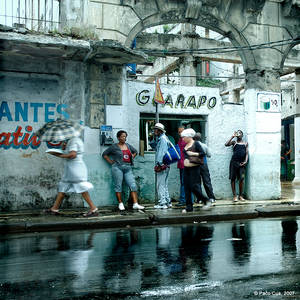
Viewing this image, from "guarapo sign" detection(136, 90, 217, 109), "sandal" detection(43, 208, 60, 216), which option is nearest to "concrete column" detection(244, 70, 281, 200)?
"guarapo sign" detection(136, 90, 217, 109)

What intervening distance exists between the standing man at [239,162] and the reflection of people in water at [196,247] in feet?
12.8

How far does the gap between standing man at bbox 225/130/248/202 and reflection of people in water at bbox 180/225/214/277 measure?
3.90 m

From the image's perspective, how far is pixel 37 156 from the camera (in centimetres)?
1047

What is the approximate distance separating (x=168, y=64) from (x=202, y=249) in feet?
57.8

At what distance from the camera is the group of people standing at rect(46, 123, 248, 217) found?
9125 millimetres

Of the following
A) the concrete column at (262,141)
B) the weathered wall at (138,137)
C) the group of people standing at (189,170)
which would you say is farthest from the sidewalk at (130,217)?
the concrete column at (262,141)

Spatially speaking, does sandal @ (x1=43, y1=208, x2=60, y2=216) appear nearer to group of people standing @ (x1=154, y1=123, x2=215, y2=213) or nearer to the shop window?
group of people standing @ (x1=154, y1=123, x2=215, y2=213)

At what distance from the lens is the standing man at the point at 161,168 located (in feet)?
34.0

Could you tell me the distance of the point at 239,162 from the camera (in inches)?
468

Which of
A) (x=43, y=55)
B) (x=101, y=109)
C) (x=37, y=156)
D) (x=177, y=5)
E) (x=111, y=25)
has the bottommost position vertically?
(x=37, y=156)

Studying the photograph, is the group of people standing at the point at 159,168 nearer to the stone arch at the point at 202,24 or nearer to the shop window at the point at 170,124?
the shop window at the point at 170,124

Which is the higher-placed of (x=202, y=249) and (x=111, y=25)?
(x=111, y=25)

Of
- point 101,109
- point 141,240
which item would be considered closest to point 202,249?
point 141,240

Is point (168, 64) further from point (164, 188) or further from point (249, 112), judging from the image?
point (164, 188)
